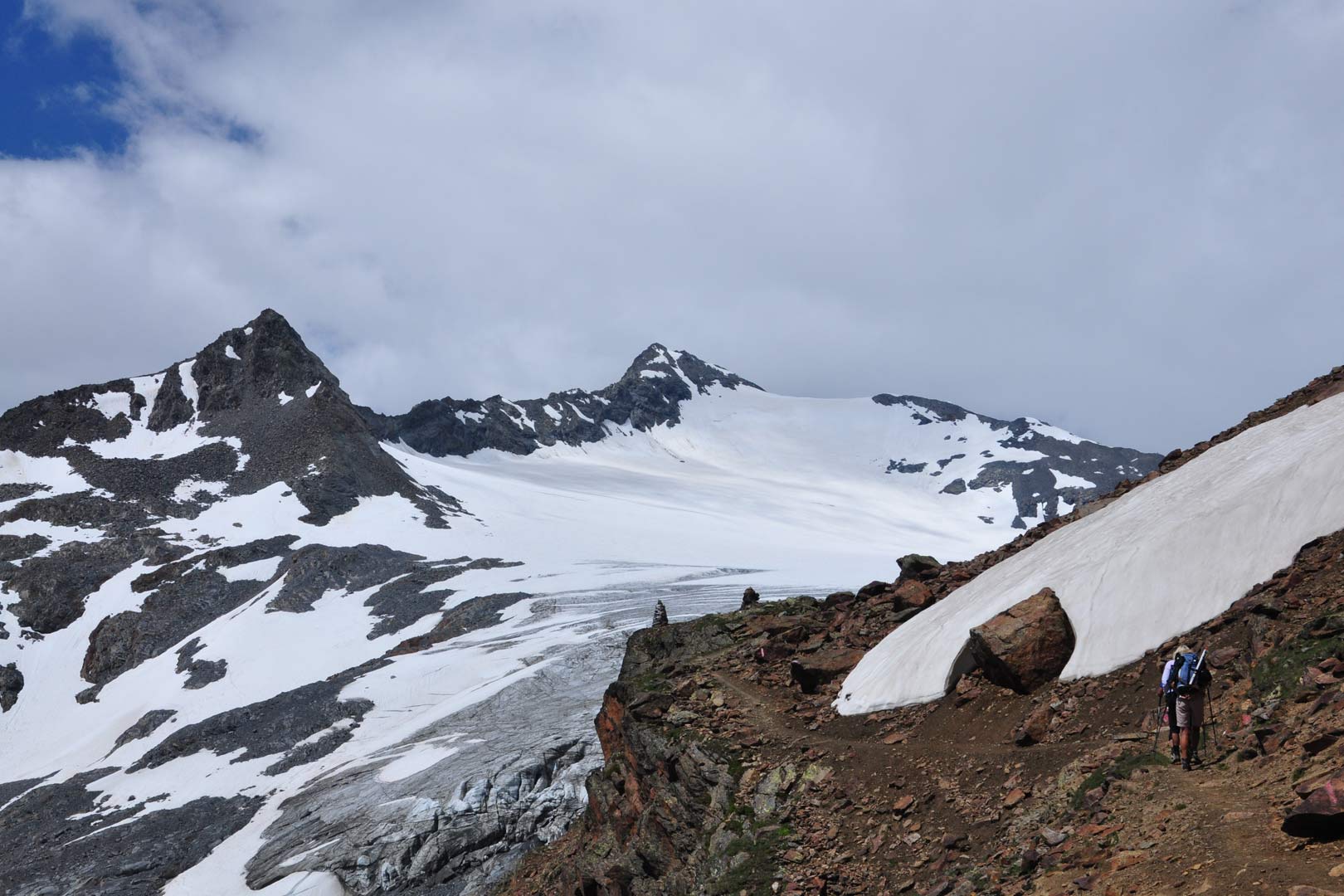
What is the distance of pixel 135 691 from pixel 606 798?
70.4 m

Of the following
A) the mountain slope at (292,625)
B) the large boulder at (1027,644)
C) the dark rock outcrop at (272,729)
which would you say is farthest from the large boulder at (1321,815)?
the dark rock outcrop at (272,729)

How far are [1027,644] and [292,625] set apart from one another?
80.3m

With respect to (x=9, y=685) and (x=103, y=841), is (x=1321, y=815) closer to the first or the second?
(x=103, y=841)

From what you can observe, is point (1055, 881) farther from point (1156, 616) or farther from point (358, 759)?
point (358, 759)

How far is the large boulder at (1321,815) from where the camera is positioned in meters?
8.84

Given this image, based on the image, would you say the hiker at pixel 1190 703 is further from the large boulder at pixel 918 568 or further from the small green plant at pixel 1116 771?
the large boulder at pixel 918 568

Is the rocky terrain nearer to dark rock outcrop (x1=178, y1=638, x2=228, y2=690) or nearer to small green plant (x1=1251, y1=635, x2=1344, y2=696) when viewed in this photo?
small green plant (x1=1251, y1=635, x2=1344, y2=696)

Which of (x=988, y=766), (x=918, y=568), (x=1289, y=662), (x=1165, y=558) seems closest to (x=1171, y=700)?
(x=1289, y=662)

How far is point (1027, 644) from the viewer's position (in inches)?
679

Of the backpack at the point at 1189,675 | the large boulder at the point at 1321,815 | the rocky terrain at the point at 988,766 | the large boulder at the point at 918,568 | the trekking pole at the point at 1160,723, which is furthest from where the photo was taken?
the large boulder at the point at 918,568

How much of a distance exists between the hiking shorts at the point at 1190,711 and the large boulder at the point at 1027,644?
184 inches

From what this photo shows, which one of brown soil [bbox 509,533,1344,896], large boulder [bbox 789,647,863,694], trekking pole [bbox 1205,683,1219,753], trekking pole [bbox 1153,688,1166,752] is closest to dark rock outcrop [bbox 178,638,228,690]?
brown soil [bbox 509,533,1344,896]

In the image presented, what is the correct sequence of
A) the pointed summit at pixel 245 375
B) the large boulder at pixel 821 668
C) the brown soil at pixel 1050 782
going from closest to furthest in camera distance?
the brown soil at pixel 1050 782, the large boulder at pixel 821 668, the pointed summit at pixel 245 375

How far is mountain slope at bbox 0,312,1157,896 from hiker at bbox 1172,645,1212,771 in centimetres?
3485
